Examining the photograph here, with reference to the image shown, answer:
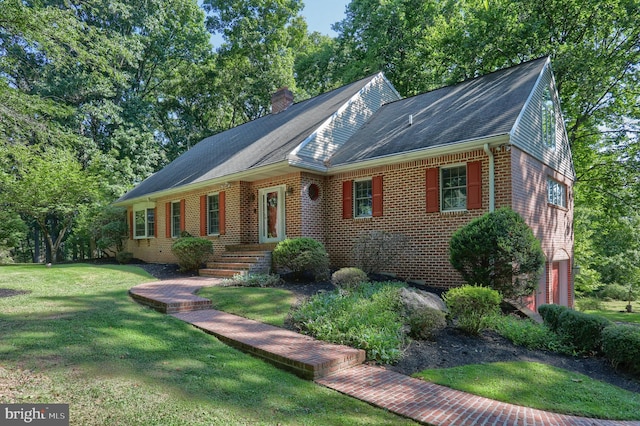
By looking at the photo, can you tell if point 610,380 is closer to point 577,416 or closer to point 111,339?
point 577,416

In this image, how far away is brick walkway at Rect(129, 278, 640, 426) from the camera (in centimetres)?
377

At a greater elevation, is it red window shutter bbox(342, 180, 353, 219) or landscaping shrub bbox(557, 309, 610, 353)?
red window shutter bbox(342, 180, 353, 219)

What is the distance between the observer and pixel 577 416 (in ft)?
13.1

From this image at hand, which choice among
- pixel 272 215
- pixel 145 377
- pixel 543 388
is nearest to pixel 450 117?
pixel 272 215

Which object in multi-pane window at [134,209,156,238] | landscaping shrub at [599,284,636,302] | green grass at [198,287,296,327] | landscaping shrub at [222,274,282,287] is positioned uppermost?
multi-pane window at [134,209,156,238]

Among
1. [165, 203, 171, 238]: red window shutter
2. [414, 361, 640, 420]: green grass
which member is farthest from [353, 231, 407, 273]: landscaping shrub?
[165, 203, 171, 238]: red window shutter

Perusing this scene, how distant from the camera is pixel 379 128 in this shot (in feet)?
41.8

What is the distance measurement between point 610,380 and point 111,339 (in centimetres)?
672

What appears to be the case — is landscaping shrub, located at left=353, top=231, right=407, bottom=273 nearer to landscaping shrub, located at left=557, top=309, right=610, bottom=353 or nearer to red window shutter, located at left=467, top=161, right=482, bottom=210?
red window shutter, located at left=467, top=161, right=482, bottom=210

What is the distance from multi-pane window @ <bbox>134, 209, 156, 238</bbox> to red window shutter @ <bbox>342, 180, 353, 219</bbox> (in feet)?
32.6

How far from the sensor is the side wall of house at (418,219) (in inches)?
355

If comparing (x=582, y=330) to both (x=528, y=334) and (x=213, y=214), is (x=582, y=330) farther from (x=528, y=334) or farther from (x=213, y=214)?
(x=213, y=214)

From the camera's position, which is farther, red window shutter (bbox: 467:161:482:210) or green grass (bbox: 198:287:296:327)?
red window shutter (bbox: 467:161:482:210)

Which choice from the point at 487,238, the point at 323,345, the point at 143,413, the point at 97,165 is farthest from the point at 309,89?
the point at 143,413
